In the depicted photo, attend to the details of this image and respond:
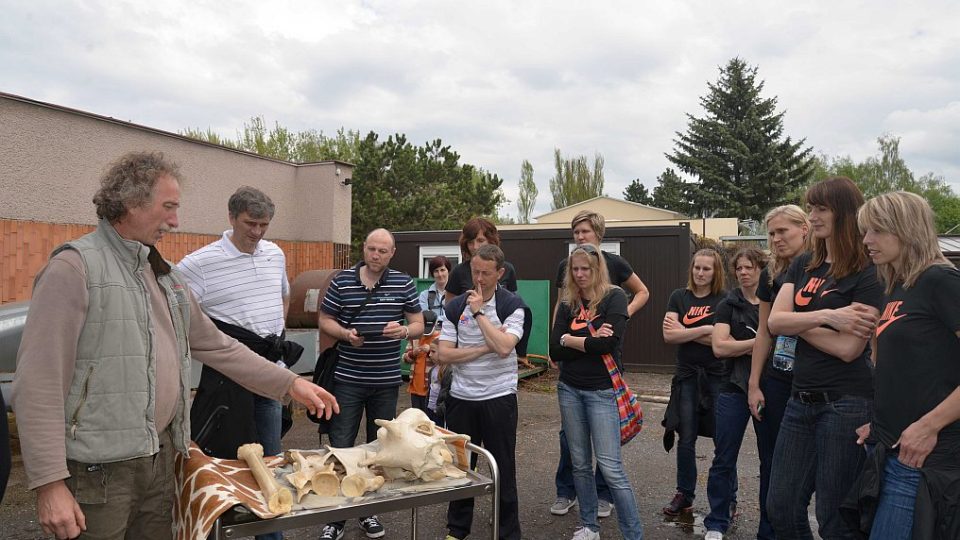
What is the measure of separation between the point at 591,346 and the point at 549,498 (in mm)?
1875

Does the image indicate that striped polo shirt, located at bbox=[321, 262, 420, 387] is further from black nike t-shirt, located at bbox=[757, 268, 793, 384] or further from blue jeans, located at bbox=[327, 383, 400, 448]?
black nike t-shirt, located at bbox=[757, 268, 793, 384]

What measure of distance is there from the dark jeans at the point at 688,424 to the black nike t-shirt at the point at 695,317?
4.8 inches

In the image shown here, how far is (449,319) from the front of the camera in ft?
13.3

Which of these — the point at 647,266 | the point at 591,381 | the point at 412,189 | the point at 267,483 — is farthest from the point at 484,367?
the point at 412,189

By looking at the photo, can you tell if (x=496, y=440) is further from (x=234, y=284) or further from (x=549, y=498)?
(x=234, y=284)

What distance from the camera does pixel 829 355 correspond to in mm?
2932

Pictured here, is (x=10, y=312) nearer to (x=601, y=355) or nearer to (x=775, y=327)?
(x=601, y=355)

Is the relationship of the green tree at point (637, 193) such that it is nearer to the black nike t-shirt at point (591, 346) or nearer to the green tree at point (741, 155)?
the green tree at point (741, 155)

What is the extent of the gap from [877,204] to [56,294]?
297cm

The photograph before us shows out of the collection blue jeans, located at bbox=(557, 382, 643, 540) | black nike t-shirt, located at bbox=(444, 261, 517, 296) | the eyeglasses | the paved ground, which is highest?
the eyeglasses

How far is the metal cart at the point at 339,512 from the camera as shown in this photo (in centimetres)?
212

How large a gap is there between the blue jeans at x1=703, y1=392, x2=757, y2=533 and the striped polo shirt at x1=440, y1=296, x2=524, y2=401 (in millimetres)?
1432

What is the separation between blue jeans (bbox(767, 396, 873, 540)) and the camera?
2.82m

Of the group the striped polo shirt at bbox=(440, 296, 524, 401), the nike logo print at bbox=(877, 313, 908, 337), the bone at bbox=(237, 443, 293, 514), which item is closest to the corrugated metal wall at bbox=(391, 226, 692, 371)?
the striped polo shirt at bbox=(440, 296, 524, 401)
